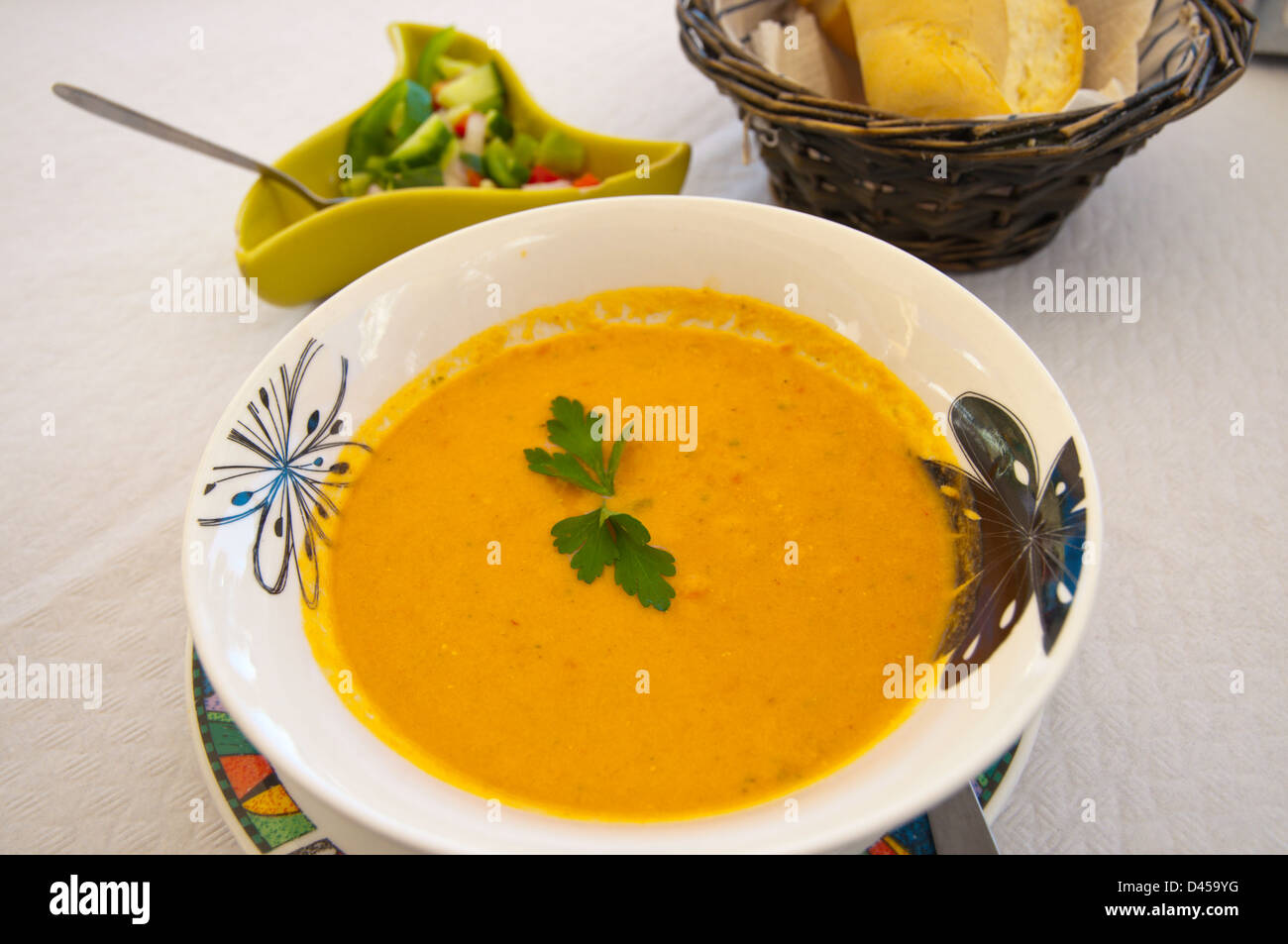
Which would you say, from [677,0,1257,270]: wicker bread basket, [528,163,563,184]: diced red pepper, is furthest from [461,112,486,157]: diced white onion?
[677,0,1257,270]: wicker bread basket

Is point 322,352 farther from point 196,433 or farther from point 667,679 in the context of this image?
point 667,679

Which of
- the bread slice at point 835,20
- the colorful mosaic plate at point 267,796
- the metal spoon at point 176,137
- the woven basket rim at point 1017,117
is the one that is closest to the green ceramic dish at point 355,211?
the metal spoon at point 176,137

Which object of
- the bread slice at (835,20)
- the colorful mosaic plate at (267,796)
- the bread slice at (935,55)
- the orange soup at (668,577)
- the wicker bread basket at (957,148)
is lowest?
the colorful mosaic plate at (267,796)

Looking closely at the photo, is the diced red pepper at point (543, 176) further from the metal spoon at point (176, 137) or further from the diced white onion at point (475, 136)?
the metal spoon at point (176, 137)

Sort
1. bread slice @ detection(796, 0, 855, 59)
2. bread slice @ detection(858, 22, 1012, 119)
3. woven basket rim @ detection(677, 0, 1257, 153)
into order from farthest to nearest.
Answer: bread slice @ detection(796, 0, 855, 59)
bread slice @ detection(858, 22, 1012, 119)
woven basket rim @ detection(677, 0, 1257, 153)

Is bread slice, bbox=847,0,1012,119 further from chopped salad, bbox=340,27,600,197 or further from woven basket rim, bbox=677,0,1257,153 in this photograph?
chopped salad, bbox=340,27,600,197

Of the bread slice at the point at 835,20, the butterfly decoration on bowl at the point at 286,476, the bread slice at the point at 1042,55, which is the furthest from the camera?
the bread slice at the point at 835,20
